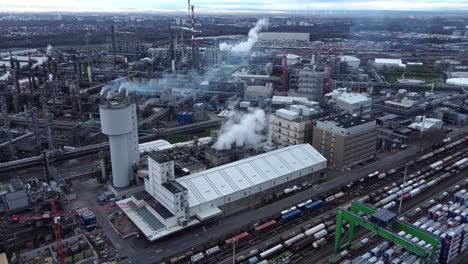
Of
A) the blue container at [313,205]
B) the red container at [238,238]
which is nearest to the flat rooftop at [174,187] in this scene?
the red container at [238,238]

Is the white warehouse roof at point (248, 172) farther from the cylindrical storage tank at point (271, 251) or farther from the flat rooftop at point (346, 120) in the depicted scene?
the cylindrical storage tank at point (271, 251)

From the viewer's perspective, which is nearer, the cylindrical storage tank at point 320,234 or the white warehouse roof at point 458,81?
the cylindrical storage tank at point 320,234

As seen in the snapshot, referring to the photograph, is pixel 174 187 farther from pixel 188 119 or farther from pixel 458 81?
pixel 458 81

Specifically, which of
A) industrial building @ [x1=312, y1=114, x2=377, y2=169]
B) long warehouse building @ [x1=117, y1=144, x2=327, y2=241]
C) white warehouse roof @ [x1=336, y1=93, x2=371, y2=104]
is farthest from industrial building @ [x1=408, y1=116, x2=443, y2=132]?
long warehouse building @ [x1=117, y1=144, x2=327, y2=241]

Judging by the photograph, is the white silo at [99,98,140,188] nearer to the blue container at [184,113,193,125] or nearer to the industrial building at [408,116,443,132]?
the blue container at [184,113,193,125]

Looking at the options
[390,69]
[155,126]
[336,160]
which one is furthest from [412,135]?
[390,69]

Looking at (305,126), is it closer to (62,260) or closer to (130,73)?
(62,260)
